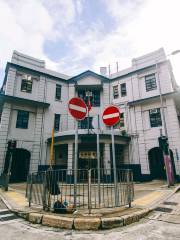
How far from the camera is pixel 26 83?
17.6m

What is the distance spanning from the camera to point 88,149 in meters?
15.6

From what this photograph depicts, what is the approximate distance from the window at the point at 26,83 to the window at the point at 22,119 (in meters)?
2.45

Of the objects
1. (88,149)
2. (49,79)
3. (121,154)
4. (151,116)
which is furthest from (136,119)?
(49,79)

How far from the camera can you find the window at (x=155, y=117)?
16.0 metres

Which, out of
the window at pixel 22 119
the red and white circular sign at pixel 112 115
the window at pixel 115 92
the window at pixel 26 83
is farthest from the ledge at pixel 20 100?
the red and white circular sign at pixel 112 115

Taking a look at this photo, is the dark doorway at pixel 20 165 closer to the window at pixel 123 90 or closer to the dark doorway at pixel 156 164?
the dark doorway at pixel 156 164

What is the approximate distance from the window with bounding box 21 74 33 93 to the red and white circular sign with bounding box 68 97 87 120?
13.9 metres

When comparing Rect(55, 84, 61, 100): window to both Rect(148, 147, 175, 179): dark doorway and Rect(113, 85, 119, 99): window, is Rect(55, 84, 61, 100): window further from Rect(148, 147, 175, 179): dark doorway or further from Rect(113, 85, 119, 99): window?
Rect(148, 147, 175, 179): dark doorway

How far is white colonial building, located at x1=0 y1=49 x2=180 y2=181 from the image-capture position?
15117 millimetres

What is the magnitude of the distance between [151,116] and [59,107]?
9.91 meters

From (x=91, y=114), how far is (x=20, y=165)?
29.9 ft

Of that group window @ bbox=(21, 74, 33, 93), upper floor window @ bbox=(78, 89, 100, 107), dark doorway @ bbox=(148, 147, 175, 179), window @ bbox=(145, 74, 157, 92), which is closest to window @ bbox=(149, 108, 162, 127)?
dark doorway @ bbox=(148, 147, 175, 179)

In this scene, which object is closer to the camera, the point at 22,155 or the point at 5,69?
the point at 22,155

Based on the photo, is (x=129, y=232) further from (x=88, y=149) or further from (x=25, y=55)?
(x=25, y=55)
